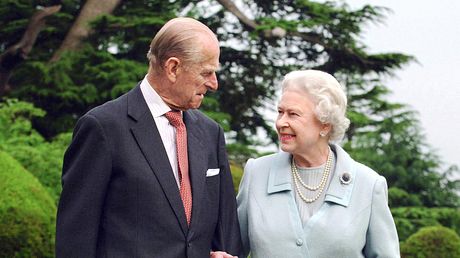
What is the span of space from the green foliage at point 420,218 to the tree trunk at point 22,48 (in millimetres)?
6470

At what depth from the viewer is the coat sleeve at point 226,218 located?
3936 millimetres

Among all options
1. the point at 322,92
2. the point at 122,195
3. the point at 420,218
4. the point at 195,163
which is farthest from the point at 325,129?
the point at 420,218

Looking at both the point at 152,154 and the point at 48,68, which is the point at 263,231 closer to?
the point at 152,154

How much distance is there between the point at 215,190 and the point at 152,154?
1.11ft

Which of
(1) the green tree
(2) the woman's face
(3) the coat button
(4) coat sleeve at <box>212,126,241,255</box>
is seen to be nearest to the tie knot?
(4) coat sleeve at <box>212,126,241,255</box>

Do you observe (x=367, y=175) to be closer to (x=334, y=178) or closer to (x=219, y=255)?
(x=334, y=178)

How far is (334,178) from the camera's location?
4.11 metres

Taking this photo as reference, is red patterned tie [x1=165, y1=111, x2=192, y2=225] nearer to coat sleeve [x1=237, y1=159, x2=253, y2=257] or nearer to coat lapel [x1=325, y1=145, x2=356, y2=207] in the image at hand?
coat sleeve [x1=237, y1=159, x2=253, y2=257]

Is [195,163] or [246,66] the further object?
[246,66]

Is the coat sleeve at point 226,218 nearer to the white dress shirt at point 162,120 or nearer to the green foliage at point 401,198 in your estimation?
the white dress shirt at point 162,120

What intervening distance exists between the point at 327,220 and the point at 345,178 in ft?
0.72

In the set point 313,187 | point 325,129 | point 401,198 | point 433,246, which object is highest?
point 325,129

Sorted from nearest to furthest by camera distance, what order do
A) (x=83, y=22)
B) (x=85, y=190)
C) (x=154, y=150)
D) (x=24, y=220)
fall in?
1. (x=85, y=190)
2. (x=154, y=150)
3. (x=24, y=220)
4. (x=83, y=22)

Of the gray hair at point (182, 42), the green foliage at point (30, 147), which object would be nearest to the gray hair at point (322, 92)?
the gray hair at point (182, 42)
